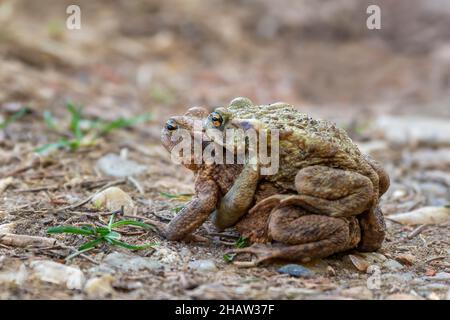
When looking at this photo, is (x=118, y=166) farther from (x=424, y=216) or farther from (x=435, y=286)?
(x=435, y=286)

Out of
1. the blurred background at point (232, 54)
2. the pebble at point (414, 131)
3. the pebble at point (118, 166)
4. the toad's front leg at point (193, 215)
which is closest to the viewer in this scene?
the toad's front leg at point (193, 215)

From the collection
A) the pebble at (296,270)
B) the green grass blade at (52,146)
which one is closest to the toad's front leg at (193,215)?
the pebble at (296,270)

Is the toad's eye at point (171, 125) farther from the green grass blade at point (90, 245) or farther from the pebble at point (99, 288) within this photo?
the pebble at point (99, 288)

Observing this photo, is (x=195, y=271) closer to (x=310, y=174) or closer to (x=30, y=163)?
(x=310, y=174)

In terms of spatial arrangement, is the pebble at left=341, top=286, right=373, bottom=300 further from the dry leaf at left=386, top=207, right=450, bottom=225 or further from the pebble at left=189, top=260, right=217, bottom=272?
the dry leaf at left=386, top=207, right=450, bottom=225
